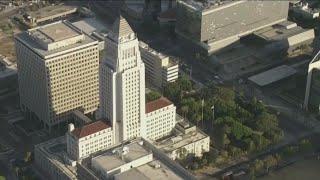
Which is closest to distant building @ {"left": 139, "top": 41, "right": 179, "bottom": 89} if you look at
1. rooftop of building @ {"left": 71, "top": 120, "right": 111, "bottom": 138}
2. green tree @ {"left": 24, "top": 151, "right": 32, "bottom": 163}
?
rooftop of building @ {"left": 71, "top": 120, "right": 111, "bottom": 138}

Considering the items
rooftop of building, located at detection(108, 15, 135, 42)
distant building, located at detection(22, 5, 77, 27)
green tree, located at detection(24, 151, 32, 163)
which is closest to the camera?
rooftop of building, located at detection(108, 15, 135, 42)

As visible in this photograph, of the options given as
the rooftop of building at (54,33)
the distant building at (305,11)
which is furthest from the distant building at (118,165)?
the distant building at (305,11)

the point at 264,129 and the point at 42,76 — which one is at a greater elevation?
the point at 42,76

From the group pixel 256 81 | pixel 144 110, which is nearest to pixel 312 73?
pixel 256 81

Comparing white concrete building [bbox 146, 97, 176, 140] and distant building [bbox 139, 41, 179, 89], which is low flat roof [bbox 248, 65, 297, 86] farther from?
white concrete building [bbox 146, 97, 176, 140]

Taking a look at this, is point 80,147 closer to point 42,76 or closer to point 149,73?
point 42,76

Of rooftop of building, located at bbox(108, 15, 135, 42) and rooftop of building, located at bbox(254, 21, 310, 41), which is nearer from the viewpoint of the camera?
rooftop of building, located at bbox(108, 15, 135, 42)

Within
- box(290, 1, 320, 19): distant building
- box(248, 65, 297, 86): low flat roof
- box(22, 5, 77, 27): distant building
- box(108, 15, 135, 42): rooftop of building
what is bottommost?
box(248, 65, 297, 86): low flat roof
